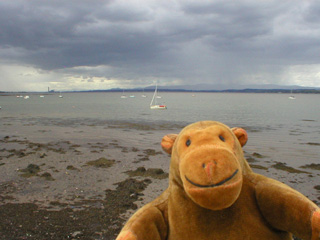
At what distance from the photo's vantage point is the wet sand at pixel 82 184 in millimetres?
6406

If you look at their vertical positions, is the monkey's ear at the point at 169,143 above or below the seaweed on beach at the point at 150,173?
above

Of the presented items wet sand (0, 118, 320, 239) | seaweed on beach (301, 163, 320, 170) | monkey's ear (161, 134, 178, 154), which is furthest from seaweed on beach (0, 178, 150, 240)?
seaweed on beach (301, 163, 320, 170)

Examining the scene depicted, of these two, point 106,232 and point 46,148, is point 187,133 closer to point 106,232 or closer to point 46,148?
point 106,232

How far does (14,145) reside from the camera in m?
17.6

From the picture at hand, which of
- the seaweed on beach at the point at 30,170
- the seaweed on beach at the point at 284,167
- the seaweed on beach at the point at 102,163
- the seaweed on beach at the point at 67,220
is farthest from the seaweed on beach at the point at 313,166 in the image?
the seaweed on beach at the point at 30,170

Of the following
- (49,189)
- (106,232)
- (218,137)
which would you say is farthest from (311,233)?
(49,189)

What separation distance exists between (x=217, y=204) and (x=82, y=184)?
28.1ft

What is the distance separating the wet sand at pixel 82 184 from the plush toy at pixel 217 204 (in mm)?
4146

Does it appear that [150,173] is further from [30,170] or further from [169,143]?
[169,143]

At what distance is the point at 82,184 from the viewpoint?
9727 millimetres

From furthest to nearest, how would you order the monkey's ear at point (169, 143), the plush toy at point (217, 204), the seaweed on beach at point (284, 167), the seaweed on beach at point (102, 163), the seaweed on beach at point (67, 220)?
the seaweed on beach at point (102, 163)
the seaweed on beach at point (284, 167)
the seaweed on beach at point (67, 220)
the monkey's ear at point (169, 143)
the plush toy at point (217, 204)

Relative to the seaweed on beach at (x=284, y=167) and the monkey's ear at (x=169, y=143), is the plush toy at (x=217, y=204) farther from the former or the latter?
the seaweed on beach at (x=284, y=167)

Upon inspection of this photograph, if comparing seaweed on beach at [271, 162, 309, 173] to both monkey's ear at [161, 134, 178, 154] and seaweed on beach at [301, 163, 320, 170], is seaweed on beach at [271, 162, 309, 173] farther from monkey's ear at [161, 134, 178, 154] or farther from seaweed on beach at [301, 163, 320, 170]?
monkey's ear at [161, 134, 178, 154]

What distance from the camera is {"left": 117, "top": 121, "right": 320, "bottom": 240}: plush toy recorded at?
1886 millimetres
